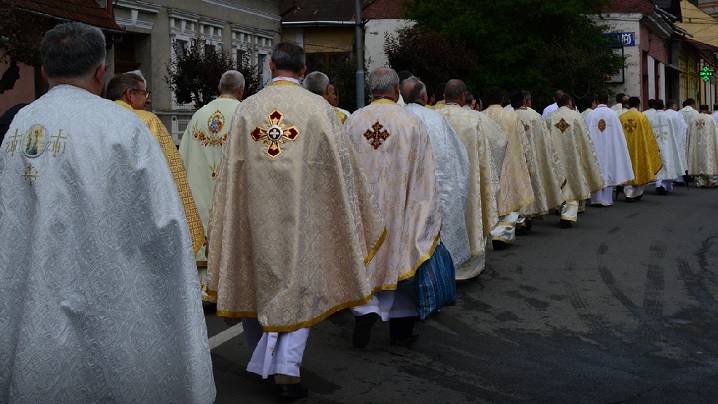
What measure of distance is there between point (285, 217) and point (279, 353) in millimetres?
726

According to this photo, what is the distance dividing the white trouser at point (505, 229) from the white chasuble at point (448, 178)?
395 centimetres

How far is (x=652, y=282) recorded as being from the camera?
1055cm

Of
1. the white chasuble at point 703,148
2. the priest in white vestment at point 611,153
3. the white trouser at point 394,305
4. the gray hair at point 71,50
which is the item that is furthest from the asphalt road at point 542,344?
the white chasuble at point 703,148

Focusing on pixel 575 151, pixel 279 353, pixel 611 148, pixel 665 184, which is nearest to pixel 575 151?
pixel 575 151

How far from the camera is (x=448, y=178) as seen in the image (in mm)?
8992

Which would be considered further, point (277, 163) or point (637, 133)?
point (637, 133)

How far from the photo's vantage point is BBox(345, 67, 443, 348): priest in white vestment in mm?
7812

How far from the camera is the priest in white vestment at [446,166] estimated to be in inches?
351

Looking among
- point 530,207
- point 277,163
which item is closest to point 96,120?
point 277,163

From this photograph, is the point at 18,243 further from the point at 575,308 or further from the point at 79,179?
the point at 575,308

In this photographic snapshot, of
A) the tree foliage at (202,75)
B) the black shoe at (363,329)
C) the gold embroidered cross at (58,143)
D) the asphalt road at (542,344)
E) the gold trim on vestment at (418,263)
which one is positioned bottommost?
the asphalt road at (542,344)

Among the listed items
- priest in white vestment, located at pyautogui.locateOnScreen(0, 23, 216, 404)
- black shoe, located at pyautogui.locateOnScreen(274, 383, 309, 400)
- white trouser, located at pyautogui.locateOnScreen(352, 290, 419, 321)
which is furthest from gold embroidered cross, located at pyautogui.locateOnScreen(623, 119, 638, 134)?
priest in white vestment, located at pyautogui.locateOnScreen(0, 23, 216, 404)

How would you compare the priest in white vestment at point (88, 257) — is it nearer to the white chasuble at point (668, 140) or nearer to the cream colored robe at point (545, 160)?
the cream colored robe at point (545, 160)

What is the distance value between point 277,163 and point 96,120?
77.5 inches
